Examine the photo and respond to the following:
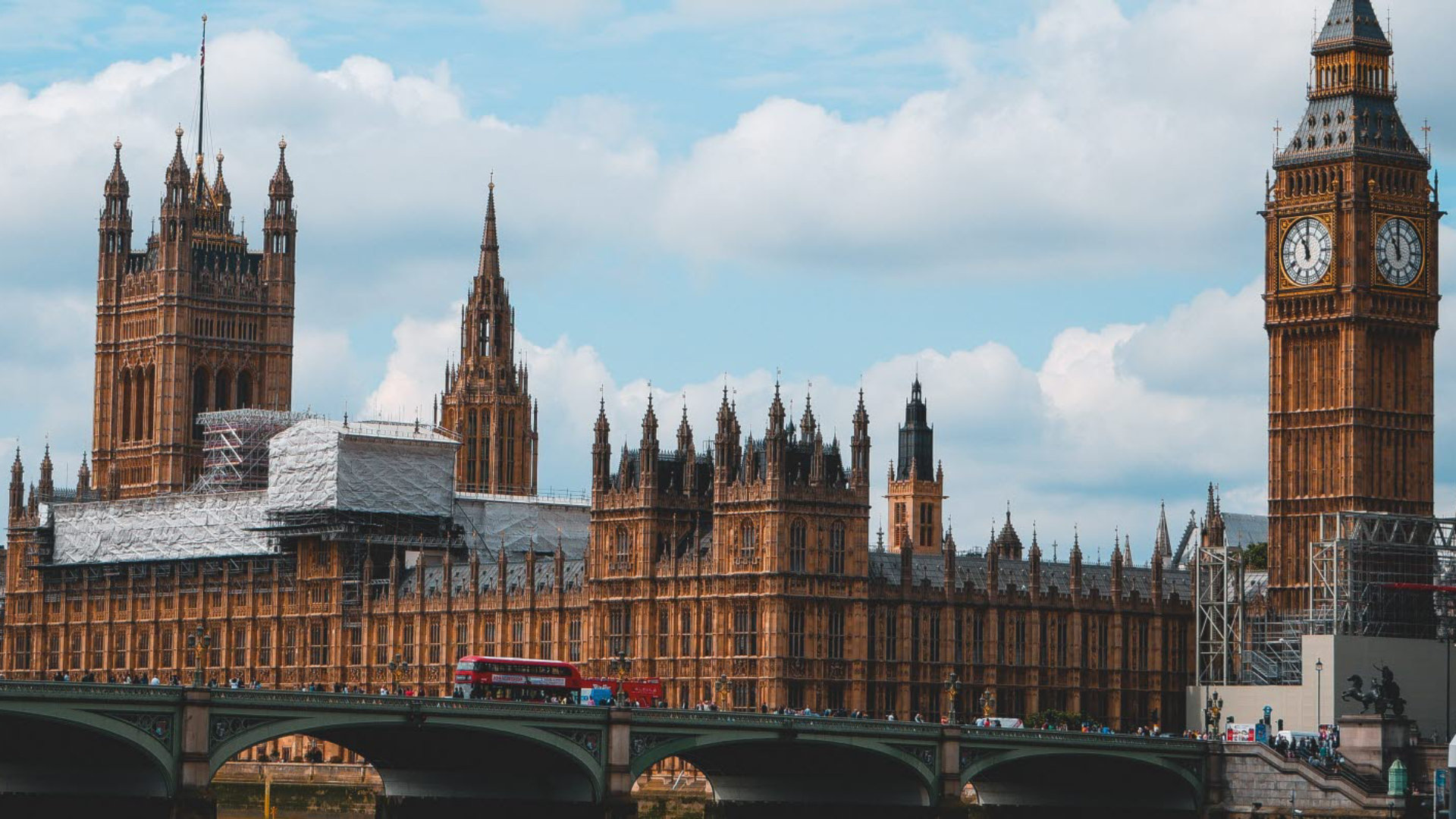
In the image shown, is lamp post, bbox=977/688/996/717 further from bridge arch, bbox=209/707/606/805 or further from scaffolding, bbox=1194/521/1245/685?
bridge arch, bbox=209/707/606/805

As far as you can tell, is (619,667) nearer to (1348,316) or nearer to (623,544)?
(623,544)

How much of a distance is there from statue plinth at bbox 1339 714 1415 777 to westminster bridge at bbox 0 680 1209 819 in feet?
18.6

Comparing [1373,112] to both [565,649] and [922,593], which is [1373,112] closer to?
[922,593]

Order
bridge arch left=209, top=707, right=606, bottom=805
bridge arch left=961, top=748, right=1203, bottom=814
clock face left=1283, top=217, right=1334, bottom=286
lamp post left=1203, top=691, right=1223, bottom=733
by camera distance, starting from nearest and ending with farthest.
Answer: bridge arch left=209, top=707, right=606, bottom=805 → bridge arch left=961, top=748, right=1203, bottom=814 → lamp post left=1203, top=691, right=1223, bottom=733 → clock face left=1283, top=217, right=1334, bottom=286

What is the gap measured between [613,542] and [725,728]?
4231cm

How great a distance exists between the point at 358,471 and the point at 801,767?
189 ft

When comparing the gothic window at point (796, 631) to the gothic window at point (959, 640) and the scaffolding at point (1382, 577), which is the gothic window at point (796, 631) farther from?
the scaffolding at point (1382, 577)

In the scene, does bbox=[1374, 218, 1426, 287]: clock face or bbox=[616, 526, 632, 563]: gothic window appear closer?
bbox=[1374, 218, 1426, 287]: clock face

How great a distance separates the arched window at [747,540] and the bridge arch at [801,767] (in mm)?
20021

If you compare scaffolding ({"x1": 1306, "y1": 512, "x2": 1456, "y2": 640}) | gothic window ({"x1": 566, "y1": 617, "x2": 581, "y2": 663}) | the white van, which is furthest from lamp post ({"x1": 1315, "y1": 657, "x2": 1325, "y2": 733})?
gothic window ({"x1": 566, "y1": 617, "x2": 581, "y2": 663})

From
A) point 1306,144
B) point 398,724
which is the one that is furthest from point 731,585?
point 398,724

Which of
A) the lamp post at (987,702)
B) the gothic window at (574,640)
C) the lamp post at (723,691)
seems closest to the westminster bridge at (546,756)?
the lamp post at (987,702)

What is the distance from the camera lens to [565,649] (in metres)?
157

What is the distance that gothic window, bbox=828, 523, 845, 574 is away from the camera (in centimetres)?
14562
